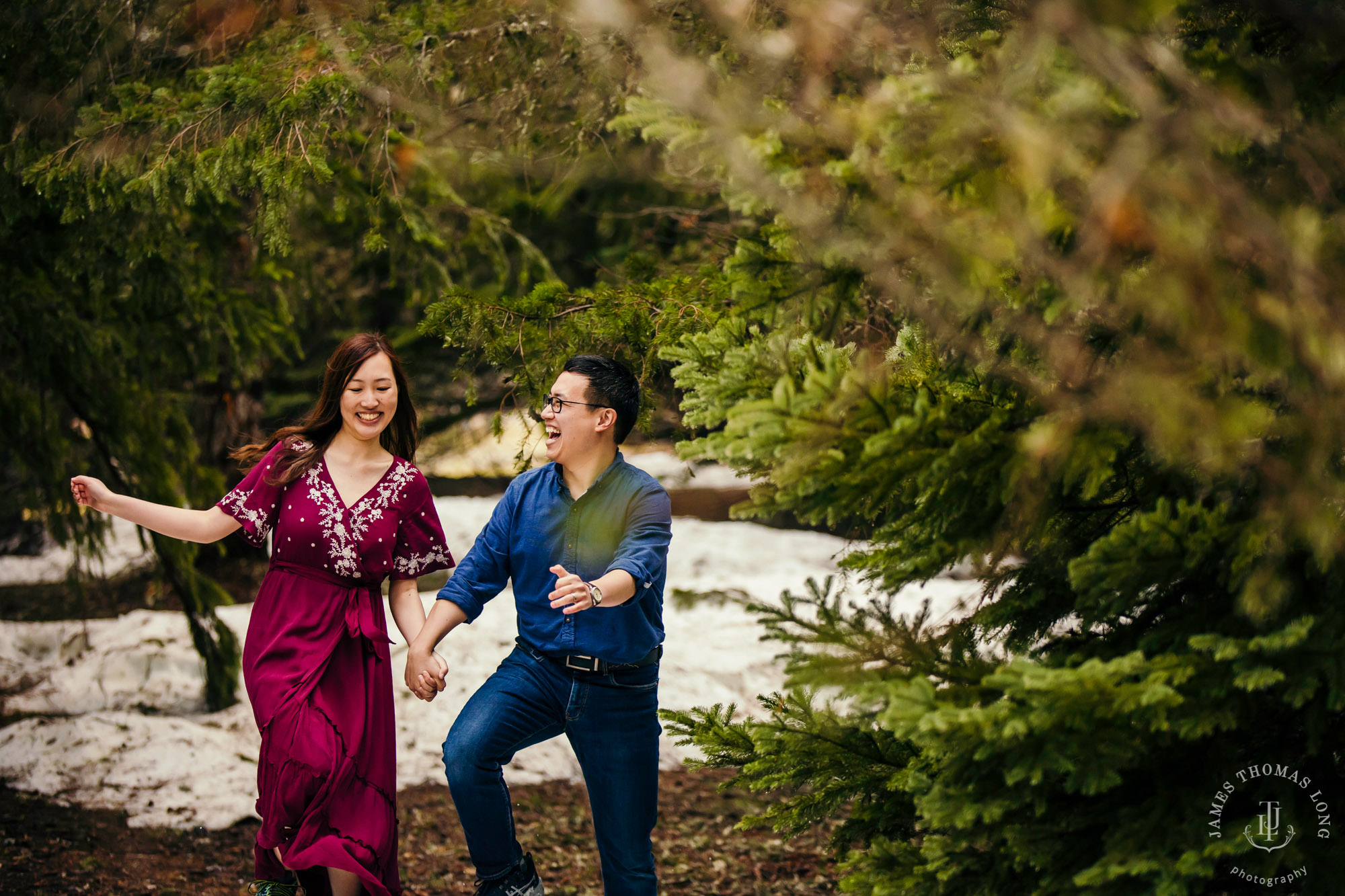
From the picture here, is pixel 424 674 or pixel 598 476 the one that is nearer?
pixel 424 674

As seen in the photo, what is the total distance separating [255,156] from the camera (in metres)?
3.89

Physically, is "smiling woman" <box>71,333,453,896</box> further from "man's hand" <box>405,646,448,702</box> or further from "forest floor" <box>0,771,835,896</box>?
"forest floor" <box>0,771,835,896</box>

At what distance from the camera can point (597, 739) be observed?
322 centimetres

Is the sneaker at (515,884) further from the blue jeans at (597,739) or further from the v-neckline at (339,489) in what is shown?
the v-neckline at (339,489)

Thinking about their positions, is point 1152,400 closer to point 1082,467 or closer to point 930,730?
point 1082,467

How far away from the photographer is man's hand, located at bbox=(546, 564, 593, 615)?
2.80 m

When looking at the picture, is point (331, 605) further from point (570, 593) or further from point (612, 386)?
point (612, 386)

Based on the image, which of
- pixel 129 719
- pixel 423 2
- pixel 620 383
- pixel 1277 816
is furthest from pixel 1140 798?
pixel 129 719

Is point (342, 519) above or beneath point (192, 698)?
above

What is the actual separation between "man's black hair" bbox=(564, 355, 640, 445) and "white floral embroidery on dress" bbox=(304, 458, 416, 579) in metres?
0.84

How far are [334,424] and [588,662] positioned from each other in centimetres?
132

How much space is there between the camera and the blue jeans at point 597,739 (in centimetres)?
314

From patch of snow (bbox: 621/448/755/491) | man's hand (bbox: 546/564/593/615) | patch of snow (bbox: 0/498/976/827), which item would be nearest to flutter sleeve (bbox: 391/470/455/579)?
man's hand (bbox: 546/564/593/615)

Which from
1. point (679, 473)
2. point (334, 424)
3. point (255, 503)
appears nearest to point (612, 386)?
point (334, 424)
